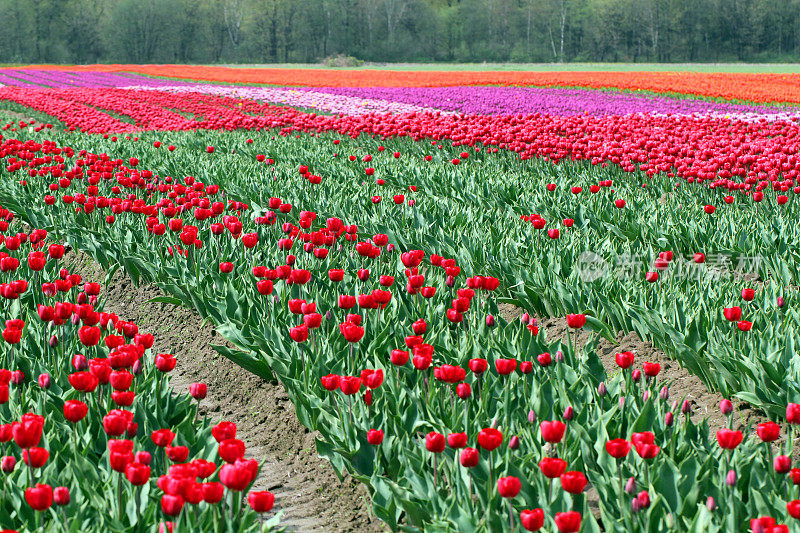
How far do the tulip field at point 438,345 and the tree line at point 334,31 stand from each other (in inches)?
2944

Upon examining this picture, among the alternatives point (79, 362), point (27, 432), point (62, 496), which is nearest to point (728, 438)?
point (62, 496)

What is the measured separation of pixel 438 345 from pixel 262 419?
1100 millimetres

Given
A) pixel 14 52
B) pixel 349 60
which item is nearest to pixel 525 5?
pixel 349 60

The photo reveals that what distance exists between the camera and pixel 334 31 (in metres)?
91.0

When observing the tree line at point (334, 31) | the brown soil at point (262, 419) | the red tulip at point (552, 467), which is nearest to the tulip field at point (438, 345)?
the red tulip at point (552, 467)

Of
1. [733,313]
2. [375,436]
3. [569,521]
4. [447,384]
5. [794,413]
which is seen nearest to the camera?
[569,521]

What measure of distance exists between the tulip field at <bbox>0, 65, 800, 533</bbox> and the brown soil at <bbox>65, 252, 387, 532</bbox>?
12cm

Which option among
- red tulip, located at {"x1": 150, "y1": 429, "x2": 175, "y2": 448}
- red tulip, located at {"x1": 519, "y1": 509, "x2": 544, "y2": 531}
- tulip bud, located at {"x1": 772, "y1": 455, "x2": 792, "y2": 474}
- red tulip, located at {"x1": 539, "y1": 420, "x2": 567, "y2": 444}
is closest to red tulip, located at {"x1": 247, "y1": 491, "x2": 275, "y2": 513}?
red tulip, located at {"x1": 150, "y1": 429, "x2": 175, "y2": 448}

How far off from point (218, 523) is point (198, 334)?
305 centimetres

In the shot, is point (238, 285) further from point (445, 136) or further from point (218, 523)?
point (445, 136)

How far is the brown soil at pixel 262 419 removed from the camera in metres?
3.27

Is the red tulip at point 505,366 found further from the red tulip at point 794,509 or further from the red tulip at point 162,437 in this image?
the red tulip at point 162,437

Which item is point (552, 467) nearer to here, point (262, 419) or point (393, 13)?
point (262, 419)

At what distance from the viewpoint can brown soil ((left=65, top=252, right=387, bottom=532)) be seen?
3273 millimetres
